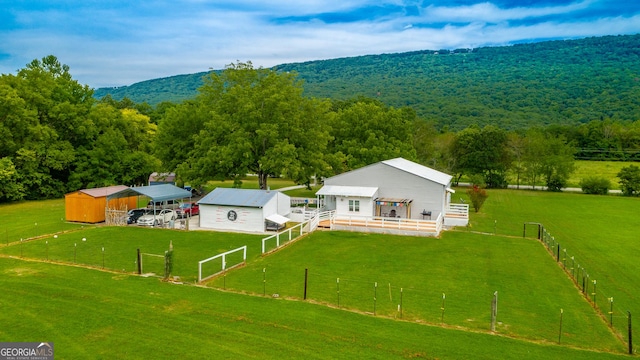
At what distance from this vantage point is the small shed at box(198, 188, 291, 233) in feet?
88.5

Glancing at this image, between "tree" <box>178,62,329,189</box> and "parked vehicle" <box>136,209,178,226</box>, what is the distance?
596cm

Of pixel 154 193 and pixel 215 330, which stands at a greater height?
pixel 154 193

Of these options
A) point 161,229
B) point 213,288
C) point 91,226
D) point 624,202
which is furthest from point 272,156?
point 624,202

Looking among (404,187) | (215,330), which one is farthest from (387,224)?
(215,330)

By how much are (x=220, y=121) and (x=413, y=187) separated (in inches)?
656

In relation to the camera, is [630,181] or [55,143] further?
[630,181]

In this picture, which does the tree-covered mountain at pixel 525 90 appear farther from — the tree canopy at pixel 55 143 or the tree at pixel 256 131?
the tree canopy at pixel 55 143

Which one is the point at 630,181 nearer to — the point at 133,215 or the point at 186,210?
the point at 186,210

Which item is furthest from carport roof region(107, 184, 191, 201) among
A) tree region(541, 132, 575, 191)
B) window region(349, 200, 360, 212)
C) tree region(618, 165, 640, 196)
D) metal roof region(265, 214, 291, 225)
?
tree region(618, 165, 640, 196)

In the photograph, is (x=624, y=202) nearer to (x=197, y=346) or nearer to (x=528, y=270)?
(x=528, y=270)

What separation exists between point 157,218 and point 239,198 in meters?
5.69

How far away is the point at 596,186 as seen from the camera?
54094 mm

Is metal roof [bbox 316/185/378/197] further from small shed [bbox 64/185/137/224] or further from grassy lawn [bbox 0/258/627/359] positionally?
grassy lawn [bbox 0/258/627/359]

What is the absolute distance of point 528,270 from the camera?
1931 cm
